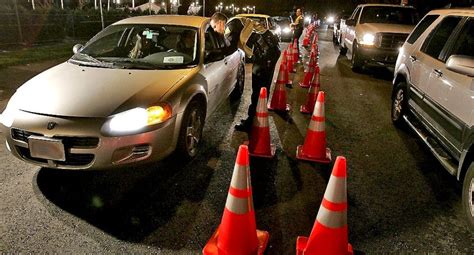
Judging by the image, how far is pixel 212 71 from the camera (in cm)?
506

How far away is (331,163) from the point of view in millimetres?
4617

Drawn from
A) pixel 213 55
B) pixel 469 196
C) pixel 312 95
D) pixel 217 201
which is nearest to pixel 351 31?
pixel 312 95

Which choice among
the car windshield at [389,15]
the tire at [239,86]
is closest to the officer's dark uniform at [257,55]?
the tire at [239,86]

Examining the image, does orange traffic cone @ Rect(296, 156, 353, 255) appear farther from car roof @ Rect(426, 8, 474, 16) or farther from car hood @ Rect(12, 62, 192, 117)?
car roof @ Rect(426, 8, 474, 16)

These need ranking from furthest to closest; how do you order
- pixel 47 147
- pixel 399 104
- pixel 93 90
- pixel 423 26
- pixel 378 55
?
pixel 378 55, pixel 399 104, pixel 423 26, pixel 93 90, pixel 47 147

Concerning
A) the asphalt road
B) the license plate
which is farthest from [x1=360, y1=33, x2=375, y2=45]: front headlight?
the license plate

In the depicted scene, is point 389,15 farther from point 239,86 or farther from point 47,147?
point 47,147

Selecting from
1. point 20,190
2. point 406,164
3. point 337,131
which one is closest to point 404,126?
point 337,131

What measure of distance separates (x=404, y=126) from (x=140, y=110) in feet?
14.2

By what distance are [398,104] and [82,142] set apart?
4.77 m

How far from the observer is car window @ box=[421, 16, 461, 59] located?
4.59m

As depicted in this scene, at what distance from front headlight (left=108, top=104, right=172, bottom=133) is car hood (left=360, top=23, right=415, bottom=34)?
8.13 meters

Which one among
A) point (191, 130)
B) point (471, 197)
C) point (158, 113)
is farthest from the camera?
point (191, 130)

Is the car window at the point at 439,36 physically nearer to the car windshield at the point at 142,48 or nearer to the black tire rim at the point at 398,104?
the black tire rim at the point at 398,104
